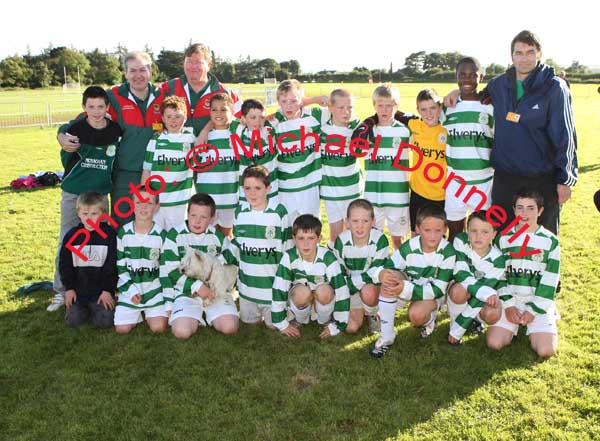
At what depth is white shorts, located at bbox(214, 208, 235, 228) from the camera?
5363 mm

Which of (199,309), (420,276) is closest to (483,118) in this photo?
(420,276)

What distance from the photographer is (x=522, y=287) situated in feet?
14.2

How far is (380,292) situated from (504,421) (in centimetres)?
135

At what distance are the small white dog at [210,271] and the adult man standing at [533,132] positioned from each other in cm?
255

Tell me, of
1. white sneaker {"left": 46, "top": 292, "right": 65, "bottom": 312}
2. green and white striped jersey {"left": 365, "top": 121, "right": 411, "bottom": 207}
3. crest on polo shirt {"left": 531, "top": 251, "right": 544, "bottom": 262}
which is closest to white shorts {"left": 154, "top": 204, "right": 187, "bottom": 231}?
white sneaker {"left": 46, "top": 292, "right": 65, "bottom": 312}

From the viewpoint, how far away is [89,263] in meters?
4.93

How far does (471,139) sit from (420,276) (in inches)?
53.5

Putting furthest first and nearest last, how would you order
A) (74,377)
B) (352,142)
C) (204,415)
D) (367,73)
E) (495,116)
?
(367,73) → (352,142) → (495,116) → (74,377) → (204,415)

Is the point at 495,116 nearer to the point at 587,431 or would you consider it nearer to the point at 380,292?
the point at 380,292

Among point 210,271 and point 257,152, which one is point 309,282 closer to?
point 210,271

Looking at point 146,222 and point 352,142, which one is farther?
point 352,142

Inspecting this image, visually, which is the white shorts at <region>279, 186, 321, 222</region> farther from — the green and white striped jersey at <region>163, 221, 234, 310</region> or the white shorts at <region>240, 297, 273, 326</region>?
the white shorts at <region>240, 297, 273, 326</region>

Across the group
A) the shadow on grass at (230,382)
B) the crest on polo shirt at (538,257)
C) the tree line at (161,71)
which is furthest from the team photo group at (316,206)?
the tree line at (161,71)

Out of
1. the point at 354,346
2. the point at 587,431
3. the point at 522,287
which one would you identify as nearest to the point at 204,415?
the point at 354,346
